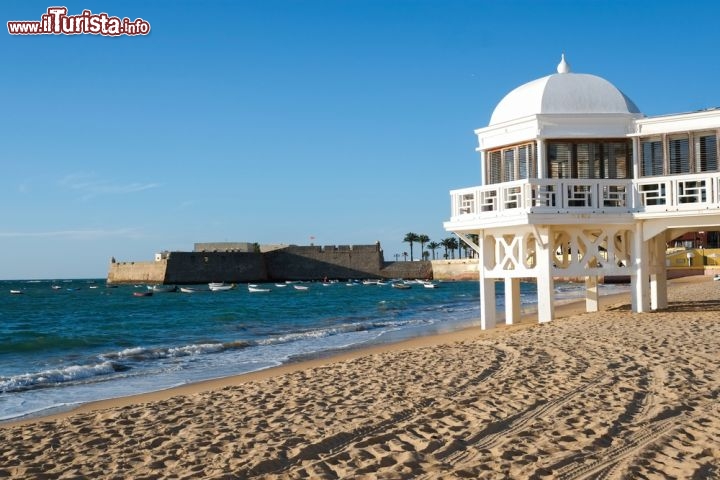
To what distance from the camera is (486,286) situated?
59.4 feet

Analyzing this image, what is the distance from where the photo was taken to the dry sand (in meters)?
6.29

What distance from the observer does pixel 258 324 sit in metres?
33.0

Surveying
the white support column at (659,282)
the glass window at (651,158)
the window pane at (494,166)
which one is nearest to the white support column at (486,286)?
the window pane at (494,166)

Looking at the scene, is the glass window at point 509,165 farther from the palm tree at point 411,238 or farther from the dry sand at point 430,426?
→ the palm tree at point 411,238

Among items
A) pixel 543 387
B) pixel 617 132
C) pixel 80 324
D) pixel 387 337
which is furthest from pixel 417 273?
pixel 543 387

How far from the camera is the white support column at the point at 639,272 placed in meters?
16.5

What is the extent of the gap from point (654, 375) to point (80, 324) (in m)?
Answer: 31.8

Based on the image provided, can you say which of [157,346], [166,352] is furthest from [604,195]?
[157,346]

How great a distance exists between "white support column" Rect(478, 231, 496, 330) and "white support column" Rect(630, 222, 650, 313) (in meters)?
3.06

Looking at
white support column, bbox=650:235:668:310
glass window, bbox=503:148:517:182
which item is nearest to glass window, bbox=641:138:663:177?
glass window, bbox=503:148:517:182

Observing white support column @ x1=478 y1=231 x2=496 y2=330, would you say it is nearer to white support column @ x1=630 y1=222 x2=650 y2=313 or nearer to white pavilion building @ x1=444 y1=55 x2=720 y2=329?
white pavilion building @ x1=444 y1=55 x2=720 y2=329

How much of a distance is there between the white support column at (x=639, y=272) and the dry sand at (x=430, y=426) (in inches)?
180

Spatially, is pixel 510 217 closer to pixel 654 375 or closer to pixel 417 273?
pixel 654 375

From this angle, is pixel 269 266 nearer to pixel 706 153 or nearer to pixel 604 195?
pixel 604 195
